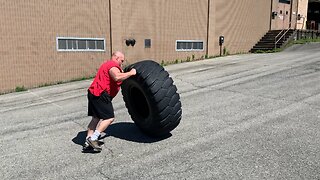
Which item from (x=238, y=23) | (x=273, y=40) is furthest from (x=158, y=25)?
(x=273, y=40)

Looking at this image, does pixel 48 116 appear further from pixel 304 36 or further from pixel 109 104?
pixel 304 36

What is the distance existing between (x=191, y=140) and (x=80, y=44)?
9946mm

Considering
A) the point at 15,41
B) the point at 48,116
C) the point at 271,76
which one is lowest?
the point at 48,116

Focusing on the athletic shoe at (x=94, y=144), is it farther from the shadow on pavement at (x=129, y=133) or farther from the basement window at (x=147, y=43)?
the basement window at (x=147, y=43)

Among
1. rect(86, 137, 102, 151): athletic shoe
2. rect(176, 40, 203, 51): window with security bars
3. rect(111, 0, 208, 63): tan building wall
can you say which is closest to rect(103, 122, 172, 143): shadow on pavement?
rect(86, 137, 102, 151): athletic shoe

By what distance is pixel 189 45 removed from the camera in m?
18.1

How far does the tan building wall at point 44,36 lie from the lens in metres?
11.1

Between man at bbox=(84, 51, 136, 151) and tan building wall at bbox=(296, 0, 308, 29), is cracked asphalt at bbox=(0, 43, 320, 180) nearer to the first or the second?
man at bbox=(84, 51, 136, 151)

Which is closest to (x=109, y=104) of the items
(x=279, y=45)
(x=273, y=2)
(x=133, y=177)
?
(x=133, y=177)

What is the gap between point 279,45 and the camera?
21.5 meters

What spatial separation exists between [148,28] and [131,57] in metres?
2.04

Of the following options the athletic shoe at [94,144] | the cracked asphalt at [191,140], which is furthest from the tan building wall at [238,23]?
the athletic shoe at [94,144]

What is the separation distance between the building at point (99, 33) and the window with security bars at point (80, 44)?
2cm

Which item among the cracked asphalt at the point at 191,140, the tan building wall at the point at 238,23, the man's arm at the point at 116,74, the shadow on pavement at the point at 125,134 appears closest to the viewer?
the cracked asphalt at the point at 191,140
